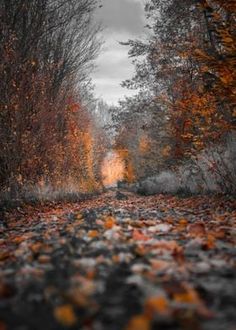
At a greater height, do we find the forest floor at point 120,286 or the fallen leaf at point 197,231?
the forest floor at point 120,286

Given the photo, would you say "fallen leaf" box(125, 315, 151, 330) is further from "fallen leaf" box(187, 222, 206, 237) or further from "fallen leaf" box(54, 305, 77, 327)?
"fallen leaf" box(187, 222, 206, 237)

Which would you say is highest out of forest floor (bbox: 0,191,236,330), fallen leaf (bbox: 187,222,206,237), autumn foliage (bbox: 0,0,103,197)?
autumn foliage (bbox: 0,0,103,197)

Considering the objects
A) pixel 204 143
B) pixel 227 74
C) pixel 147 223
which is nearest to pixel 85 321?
pixel 147 223

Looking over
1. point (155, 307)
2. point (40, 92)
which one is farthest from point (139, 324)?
point (40, 92)

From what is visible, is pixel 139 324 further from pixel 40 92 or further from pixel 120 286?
pixel 40 92

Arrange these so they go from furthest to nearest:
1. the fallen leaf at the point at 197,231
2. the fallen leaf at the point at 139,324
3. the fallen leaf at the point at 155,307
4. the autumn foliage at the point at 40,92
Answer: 1. the autumn foliage at the point at 40,92
2. the fallen leaf at the point at 197,231
3. the fallen leaf at the point at 155,307
4. the fallen leaf at the point at 139,324

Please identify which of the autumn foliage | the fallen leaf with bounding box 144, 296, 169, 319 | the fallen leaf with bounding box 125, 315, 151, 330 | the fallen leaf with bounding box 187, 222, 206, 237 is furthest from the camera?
the autumn foliage

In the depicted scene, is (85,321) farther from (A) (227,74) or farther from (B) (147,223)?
(A) (227,74)

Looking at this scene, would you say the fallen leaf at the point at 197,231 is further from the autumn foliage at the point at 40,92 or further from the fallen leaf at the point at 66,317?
the autumn foliage at the point at 40,92

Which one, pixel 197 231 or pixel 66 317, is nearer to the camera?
pixel 66 317

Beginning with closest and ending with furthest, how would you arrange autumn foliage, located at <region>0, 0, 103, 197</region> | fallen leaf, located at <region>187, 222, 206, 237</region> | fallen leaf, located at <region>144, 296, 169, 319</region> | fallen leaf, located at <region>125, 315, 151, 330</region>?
fallen leaf, located at <region>125, 315, 151, 330</region> → fallen leaf, located at <region>144, 296, 169, 319</region> → fallen leaf, located at <region>187, 222, 206, 237</region> → autumn foliage, located at <region>0, 0, 103, 197</region>

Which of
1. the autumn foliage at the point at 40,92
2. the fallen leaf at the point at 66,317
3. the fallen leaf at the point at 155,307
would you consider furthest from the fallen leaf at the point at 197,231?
the autumn foliage at the point at 40,92

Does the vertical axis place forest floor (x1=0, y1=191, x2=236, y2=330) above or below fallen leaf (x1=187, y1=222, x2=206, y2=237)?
above

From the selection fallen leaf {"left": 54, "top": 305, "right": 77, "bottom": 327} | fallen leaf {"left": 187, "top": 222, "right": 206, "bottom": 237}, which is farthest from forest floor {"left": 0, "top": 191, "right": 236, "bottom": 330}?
fallen leaf {"left": 187, "top": 222, "right": 206, "bottom": 237}
